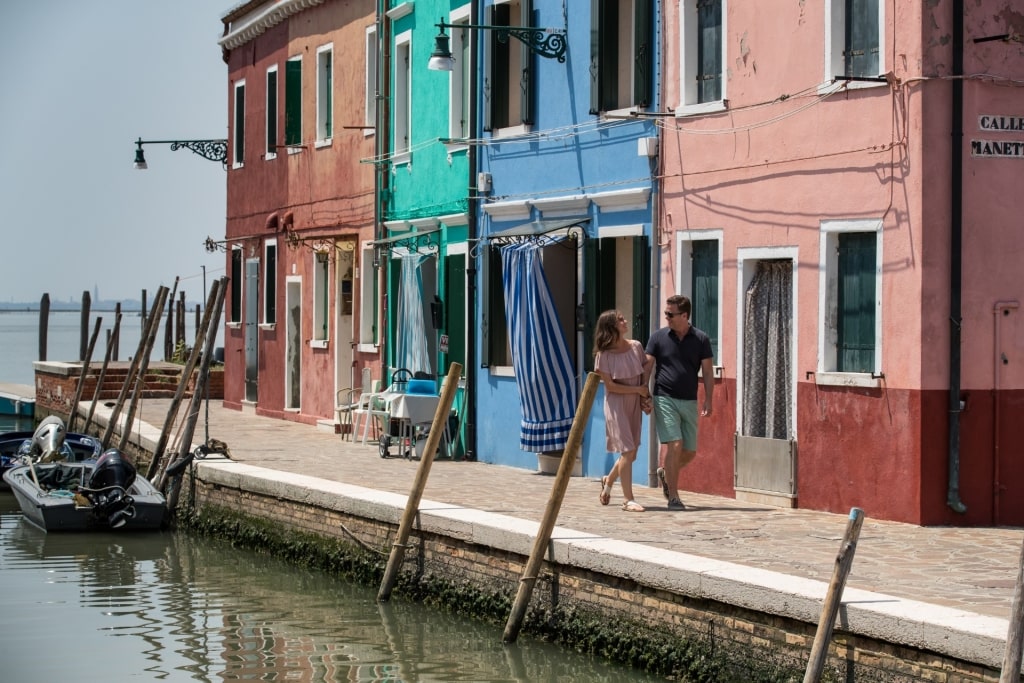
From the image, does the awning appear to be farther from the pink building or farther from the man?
the man

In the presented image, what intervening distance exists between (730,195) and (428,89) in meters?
7.50

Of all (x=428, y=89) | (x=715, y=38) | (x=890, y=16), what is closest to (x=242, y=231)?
(x=428, y=89)

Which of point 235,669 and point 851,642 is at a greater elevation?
point 851,642

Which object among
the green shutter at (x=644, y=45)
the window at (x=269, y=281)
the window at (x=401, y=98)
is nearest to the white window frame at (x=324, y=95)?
the window at (x=269, y=281)

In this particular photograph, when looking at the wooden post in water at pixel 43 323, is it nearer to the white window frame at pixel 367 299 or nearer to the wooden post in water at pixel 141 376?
the wooden post in water at pixel 141 376

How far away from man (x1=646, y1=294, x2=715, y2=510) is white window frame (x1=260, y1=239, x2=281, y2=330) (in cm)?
1560

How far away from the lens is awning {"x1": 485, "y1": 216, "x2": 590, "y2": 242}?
1831 centimetres

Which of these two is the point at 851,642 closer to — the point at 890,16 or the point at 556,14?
the point at 890,16

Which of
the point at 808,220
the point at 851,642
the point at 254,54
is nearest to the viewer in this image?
the point at 851,642

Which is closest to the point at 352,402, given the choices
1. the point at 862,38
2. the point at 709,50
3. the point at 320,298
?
the point at 320,298

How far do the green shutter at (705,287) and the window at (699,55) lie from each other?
1.34 metres

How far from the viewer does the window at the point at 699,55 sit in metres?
16.1

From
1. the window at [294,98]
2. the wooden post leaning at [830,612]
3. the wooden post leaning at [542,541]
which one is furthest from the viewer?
the window at [294,98]

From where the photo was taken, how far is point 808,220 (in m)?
14.6
